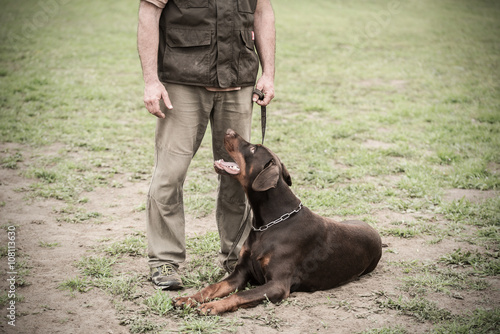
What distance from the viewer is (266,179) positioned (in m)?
3.57

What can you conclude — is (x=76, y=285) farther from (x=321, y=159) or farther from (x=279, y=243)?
(x=321, y=159)

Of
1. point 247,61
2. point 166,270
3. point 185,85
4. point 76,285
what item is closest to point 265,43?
point 247,61

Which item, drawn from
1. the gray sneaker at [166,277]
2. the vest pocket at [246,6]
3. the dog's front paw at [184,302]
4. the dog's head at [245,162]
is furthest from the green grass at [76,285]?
the vest pocket at [246,6]

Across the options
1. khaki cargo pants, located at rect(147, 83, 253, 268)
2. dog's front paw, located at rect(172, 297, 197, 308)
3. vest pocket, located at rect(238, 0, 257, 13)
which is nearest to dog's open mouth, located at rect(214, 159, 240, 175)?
khaki cargo pants, located at rect(147, 83, 253, 268)

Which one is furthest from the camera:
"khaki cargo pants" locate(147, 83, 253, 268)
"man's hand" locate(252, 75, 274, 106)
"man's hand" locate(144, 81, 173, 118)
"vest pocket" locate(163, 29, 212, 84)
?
"man's hand" locate(252, 75, 274, 106)

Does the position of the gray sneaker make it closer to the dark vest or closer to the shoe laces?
the shoe laces

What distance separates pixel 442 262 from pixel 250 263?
5.74 feet

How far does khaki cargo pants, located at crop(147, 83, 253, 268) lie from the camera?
371cm

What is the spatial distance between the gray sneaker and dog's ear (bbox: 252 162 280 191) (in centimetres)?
95

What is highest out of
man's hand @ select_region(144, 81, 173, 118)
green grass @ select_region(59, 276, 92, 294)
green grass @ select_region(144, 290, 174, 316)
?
man's hand @ select_region(144, 81, 173, 118)

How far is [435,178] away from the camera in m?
6.19

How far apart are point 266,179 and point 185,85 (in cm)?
94

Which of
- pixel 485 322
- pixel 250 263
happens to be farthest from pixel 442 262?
pixel 250 263

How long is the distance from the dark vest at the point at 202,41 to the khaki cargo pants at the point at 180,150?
0.13 metres
